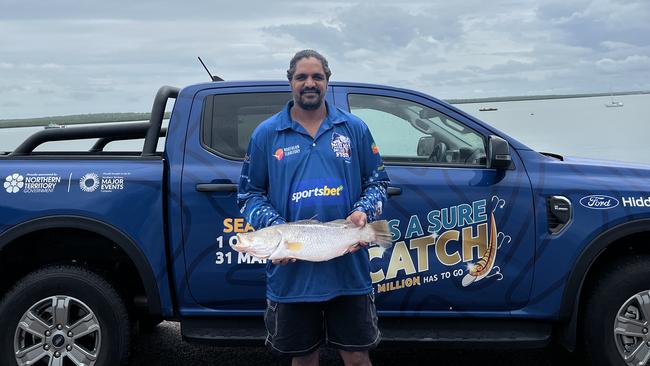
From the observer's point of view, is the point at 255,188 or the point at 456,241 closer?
the point at 255,188

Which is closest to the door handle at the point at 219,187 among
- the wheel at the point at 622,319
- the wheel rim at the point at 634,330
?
the wheel at the point at 622,319

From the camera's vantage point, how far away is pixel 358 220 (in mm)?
2295

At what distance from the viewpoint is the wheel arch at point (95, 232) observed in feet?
10.9

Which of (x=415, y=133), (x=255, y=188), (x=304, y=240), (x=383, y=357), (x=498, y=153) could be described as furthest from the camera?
(x=383, y=357)

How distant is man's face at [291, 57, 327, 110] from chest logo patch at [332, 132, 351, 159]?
0.15 meters

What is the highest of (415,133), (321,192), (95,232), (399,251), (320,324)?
(415,133)

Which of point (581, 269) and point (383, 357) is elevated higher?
point (581, 269)

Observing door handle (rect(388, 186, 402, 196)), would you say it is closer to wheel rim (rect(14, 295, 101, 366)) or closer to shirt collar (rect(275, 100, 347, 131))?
shirt collar (rect(275, 100, 347, 131))

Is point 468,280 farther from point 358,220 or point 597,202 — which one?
point 358,220

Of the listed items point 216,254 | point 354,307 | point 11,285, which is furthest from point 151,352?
point 354,307

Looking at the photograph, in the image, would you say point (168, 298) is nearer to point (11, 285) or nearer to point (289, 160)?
point (11, 285)

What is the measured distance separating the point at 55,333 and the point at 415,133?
2317 mm

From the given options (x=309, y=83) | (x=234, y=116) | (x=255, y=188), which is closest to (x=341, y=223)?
(x=255, y=188)

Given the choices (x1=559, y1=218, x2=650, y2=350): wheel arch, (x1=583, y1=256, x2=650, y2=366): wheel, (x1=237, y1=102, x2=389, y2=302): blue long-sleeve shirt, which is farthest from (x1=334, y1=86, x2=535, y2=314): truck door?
(x1=237, y1=102, x2=389, y2=302): blue long-sleeve shirt
